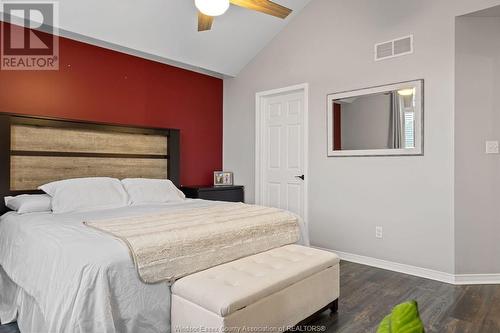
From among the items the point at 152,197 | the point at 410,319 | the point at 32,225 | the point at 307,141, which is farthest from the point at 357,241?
the point at 410,319

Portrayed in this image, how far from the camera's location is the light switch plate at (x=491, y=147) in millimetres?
3049

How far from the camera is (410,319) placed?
0.47 metres

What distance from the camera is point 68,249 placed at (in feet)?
5.74

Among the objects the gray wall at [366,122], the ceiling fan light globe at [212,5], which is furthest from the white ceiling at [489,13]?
the ceiling fan light globe at [212,5]

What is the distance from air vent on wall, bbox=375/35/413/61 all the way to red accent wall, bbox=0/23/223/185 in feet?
8.16

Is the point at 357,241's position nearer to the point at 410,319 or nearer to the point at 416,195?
the point at 416,195

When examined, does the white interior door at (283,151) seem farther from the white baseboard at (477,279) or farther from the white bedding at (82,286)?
the white bedding at (82,286)

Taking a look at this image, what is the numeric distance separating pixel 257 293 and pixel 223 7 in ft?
6.66

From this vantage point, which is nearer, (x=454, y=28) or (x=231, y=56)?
(x=454, y=28)

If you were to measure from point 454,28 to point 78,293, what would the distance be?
356cm

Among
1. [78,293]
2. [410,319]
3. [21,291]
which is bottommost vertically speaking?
[21,291]

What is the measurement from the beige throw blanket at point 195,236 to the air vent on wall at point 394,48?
2.00 meters

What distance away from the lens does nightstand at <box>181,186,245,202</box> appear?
431 cm

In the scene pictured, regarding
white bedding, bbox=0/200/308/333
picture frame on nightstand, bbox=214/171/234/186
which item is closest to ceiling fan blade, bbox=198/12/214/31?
white bedding, bbox=0/200/308/333
